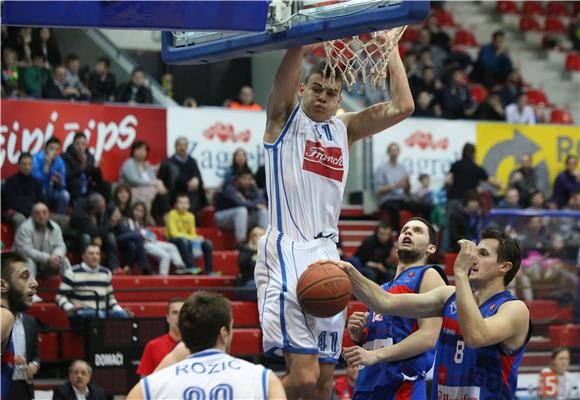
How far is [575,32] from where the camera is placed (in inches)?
918

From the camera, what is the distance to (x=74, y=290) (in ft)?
39.1

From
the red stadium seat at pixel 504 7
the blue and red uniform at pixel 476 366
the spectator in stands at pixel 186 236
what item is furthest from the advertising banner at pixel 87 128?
the red stadium seat at pixel 504 7

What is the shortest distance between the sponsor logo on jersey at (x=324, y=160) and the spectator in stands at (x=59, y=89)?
909 cm

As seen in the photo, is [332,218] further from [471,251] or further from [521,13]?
[521,13]

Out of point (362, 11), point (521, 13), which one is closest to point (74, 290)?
point (362, 11)

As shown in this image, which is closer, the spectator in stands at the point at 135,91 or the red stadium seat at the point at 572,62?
the spectator in stands at the point at 135,91

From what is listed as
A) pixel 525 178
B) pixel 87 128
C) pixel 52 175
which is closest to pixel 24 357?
pixel 52 175

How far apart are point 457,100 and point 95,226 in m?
7.24

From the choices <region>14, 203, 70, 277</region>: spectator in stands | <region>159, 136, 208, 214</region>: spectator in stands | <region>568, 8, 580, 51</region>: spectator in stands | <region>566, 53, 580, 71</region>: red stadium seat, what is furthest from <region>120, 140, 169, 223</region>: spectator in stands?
<region>568, 8, 580, 51</region>: spectator in stands

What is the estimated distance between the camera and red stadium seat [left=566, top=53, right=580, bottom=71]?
22500 millimetres

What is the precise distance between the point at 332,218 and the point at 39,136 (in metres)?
8.72

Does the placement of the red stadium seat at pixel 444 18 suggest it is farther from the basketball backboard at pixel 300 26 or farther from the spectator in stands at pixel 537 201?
the basketball backboard at pixel 300 26

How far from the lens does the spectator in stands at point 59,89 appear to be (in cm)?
1546

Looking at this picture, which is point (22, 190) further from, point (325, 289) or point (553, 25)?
point (553, 25)
